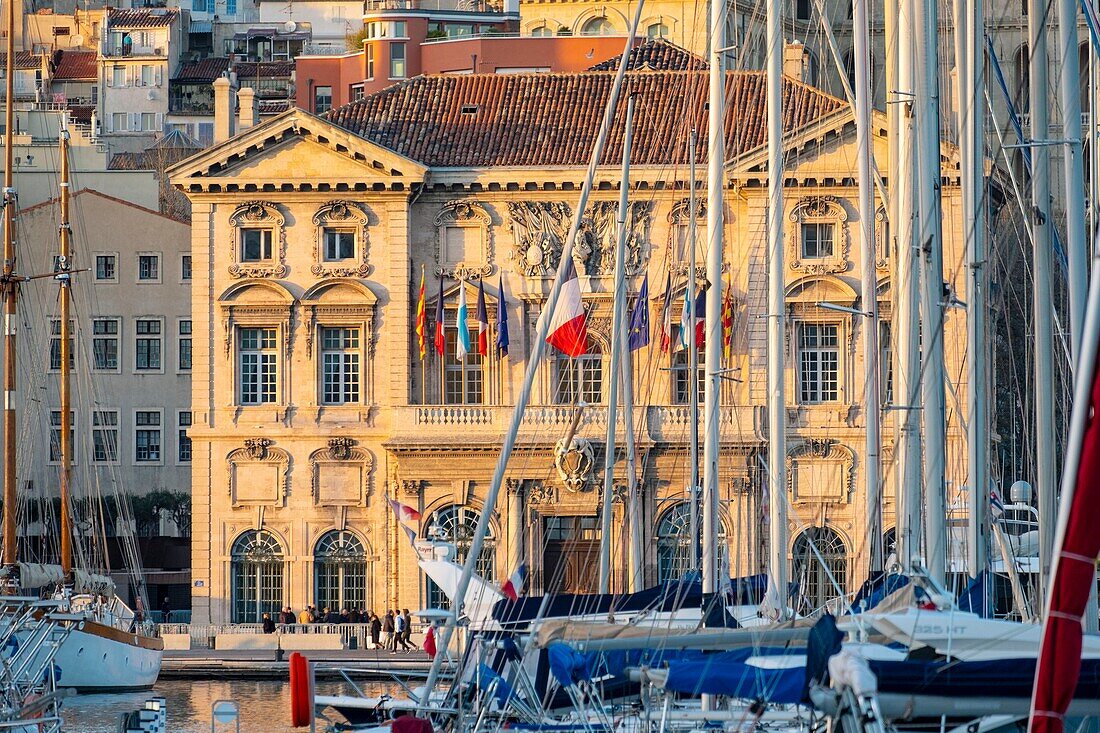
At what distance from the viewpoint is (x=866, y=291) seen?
127 feet

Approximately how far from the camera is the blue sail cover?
20359mm

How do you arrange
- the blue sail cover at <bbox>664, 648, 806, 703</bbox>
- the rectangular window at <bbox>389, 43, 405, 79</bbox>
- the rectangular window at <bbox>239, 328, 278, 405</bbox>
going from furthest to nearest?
the rectangular window at <bbox>389, 43, 405, 79</bbox> < the rectangular window at <bbox>239, 328, 278, 405</bbox> < the blue sail cover at <bbox>664, 648, 806, 703</bbox>

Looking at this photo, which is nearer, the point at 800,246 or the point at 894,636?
the point at 894,636

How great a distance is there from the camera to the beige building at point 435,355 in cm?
6384

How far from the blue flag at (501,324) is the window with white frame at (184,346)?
1848cm

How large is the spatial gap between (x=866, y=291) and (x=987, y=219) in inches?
272

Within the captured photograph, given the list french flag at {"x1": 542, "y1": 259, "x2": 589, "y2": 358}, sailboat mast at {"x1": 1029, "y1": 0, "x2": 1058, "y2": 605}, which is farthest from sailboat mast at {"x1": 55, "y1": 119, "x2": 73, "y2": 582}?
sailboat mast at {"x1": 1029, "y1": 0, "x2": 1058, "y2": 605}

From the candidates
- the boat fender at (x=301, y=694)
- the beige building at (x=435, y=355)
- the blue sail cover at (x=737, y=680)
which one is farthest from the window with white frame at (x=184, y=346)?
the blue sail cover at (x=737, y=680)

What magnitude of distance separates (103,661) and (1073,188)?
3187 centimetres

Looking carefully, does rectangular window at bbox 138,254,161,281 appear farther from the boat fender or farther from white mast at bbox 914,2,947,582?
the boat fender

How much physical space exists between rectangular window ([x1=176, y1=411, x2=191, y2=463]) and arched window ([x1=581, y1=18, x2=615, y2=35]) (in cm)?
1870

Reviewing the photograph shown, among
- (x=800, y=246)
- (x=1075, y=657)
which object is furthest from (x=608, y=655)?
(x=800, y=246)

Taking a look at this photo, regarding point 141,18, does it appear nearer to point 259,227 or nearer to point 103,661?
point 259,227

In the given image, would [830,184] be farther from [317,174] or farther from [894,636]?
[894,636]
